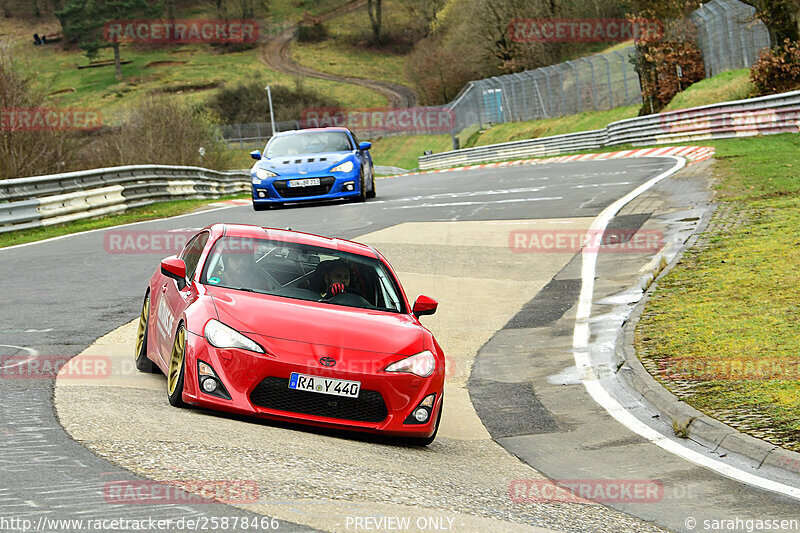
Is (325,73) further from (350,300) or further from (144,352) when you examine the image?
(350,300)

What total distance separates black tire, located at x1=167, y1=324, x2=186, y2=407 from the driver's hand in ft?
4.20

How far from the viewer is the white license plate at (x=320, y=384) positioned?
6980 mm

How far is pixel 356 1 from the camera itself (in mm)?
148250

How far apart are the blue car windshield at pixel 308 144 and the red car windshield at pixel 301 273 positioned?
49.6ft

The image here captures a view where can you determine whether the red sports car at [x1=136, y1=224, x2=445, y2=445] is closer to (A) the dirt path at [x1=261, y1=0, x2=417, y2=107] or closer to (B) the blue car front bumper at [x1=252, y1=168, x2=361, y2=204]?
(B) the blue car front bumper at [x1=252, y1=168, x2=361, y2=204]

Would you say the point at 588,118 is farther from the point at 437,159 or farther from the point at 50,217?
the point at 50,217

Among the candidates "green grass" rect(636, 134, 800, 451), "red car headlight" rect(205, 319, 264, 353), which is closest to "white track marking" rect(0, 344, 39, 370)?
"red car headlight" rect(205, 319, 264, 353)

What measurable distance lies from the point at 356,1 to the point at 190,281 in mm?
A: 145056

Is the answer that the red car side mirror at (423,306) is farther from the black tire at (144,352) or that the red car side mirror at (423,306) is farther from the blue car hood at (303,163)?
the blue car hood at (303,163)

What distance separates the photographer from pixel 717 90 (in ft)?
136

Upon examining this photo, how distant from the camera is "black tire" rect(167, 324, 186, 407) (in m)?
7.12

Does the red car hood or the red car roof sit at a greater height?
the red car roof

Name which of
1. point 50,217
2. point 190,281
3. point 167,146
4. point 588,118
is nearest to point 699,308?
point 190,281

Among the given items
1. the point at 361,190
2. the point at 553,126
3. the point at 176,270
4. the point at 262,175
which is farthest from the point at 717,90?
the point at 176,270
